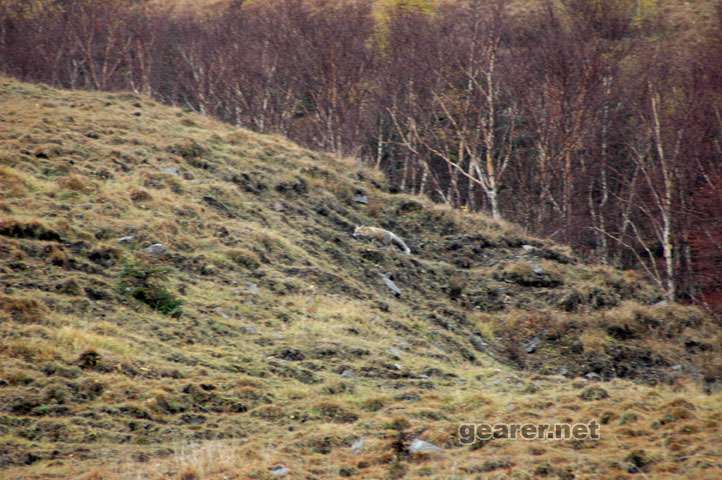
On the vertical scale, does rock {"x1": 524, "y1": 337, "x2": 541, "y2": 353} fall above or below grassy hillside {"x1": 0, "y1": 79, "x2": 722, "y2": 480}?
below

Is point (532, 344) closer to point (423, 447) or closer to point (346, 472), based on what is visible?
point (423, 447)

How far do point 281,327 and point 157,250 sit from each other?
8.61ft

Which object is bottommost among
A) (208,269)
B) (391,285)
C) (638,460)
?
(391,285)

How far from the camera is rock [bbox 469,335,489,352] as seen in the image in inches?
619

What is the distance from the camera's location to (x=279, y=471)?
824 cm

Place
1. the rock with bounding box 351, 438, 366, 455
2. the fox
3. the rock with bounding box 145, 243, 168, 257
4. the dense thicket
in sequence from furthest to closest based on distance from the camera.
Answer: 1. the dense thicket
2. the fox
3. the rock with bounding box 145, 243, 168, 257
4. the rock with bounding box 351, 438, 366, 455

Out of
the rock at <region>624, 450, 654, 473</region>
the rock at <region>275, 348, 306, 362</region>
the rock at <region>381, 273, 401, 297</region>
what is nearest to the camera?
the rock at <region>624, 450, 654, 473</region>

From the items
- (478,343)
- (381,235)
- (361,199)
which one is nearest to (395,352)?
(478,343)

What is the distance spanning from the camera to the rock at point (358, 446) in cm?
882

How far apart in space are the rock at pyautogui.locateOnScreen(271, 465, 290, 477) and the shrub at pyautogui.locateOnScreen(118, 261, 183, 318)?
179 inches

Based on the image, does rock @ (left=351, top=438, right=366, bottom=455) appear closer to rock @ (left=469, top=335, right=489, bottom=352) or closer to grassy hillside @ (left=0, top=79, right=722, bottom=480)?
grassy hillside @ (left=0, top=79, right=722, bottom=480)

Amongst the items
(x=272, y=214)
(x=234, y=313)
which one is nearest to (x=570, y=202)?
(x=272, y=214)

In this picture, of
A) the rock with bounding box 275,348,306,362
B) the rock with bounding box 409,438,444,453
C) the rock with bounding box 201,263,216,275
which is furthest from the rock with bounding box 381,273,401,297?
the rock with bounding box 409,438,444,453

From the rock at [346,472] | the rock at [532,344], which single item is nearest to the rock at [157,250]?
the rock at [346,472]
